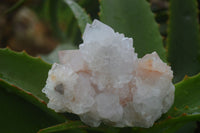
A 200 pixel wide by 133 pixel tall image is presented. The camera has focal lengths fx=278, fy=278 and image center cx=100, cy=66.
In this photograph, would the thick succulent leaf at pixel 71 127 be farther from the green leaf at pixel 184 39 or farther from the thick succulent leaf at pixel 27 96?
the green leaf at pixel 184 39

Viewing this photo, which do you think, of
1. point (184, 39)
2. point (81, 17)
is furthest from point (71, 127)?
point (184, 39)

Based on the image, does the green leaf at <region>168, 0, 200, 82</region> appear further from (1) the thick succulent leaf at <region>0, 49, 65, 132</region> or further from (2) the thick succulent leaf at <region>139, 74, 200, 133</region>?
(1) the thick succulent leaf at <region>0, 49, 65, 132</region>

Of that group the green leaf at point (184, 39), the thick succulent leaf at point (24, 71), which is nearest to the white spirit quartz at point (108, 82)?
the thick succulent leaf at point (24, 71)

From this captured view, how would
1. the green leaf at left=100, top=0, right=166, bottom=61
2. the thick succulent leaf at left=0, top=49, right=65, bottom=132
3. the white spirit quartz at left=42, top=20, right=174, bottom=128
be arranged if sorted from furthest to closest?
the green leaf at left=100, top=0, right=166, bottom=61 → the thick succulent leaf at left=0, top=49, right=65, bottom=132 → the white spirit quartz at left=42, top=20, right=174, bottom=128

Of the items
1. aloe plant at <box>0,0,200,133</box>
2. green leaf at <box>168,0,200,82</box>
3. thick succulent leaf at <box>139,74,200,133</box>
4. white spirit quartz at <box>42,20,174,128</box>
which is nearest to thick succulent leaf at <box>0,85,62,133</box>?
aloe plant at <box>0,0,200,133</box>

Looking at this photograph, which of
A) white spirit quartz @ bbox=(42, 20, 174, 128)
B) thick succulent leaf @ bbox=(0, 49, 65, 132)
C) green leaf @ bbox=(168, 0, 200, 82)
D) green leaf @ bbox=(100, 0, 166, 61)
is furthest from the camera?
green leaf @ bbox=(168, 0, 200, 82)

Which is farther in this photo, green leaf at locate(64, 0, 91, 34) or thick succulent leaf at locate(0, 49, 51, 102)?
green leaf at locate(64, 0, 91, 34)

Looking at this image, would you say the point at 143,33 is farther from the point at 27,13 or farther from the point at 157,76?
the point at 27,13

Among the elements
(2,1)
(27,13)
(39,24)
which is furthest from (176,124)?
(39,24)
